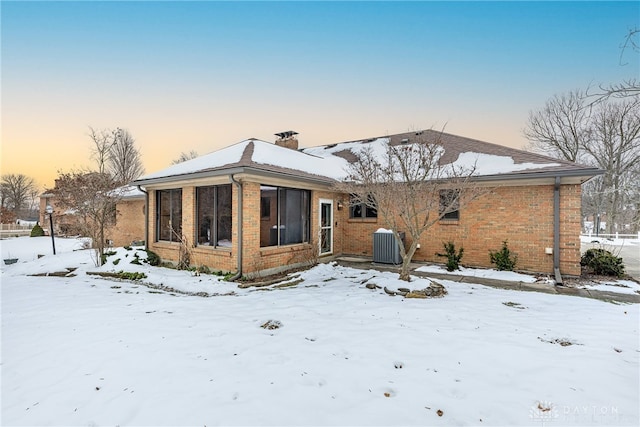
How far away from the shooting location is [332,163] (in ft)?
40.4

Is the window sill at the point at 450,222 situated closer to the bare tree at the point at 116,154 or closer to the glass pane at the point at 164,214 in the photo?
the glass pane at the point at 164,214

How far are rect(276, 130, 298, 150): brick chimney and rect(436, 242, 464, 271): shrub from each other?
27.8ft

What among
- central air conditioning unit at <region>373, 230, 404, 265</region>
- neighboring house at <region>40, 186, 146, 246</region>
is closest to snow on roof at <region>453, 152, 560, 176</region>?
central air conditioning unit at <region>373, 230, 404, 265</region>

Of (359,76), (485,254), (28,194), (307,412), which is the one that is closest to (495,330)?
(307,412)

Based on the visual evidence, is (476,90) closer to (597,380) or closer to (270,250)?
(270,250)

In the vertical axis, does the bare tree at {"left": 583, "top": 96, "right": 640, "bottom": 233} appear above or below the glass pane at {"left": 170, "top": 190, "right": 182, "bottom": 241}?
above

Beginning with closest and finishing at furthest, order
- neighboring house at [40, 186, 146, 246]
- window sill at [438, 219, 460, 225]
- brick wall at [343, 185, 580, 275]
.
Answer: brick wall at [343, 185, 580, 275], window sill at [438, 219, 460, 225], neighboring house at [40, 186, 146, 246]

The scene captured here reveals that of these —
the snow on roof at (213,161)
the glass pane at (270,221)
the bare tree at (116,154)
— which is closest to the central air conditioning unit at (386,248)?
the glass pane at (270,221)

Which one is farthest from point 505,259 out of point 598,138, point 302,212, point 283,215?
point 598,138

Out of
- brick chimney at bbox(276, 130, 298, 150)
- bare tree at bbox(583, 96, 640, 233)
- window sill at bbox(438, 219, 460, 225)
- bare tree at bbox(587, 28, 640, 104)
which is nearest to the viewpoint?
bare tree at bbox(587, 28, 640, 104)

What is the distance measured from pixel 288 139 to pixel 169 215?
22.6 ft

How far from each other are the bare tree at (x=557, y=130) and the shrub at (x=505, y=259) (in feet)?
67.4

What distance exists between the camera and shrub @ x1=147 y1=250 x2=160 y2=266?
384 inches

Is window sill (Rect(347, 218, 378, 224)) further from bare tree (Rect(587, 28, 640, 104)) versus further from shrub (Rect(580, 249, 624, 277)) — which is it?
bare tree (Rect(587, 28, 640, 104))
